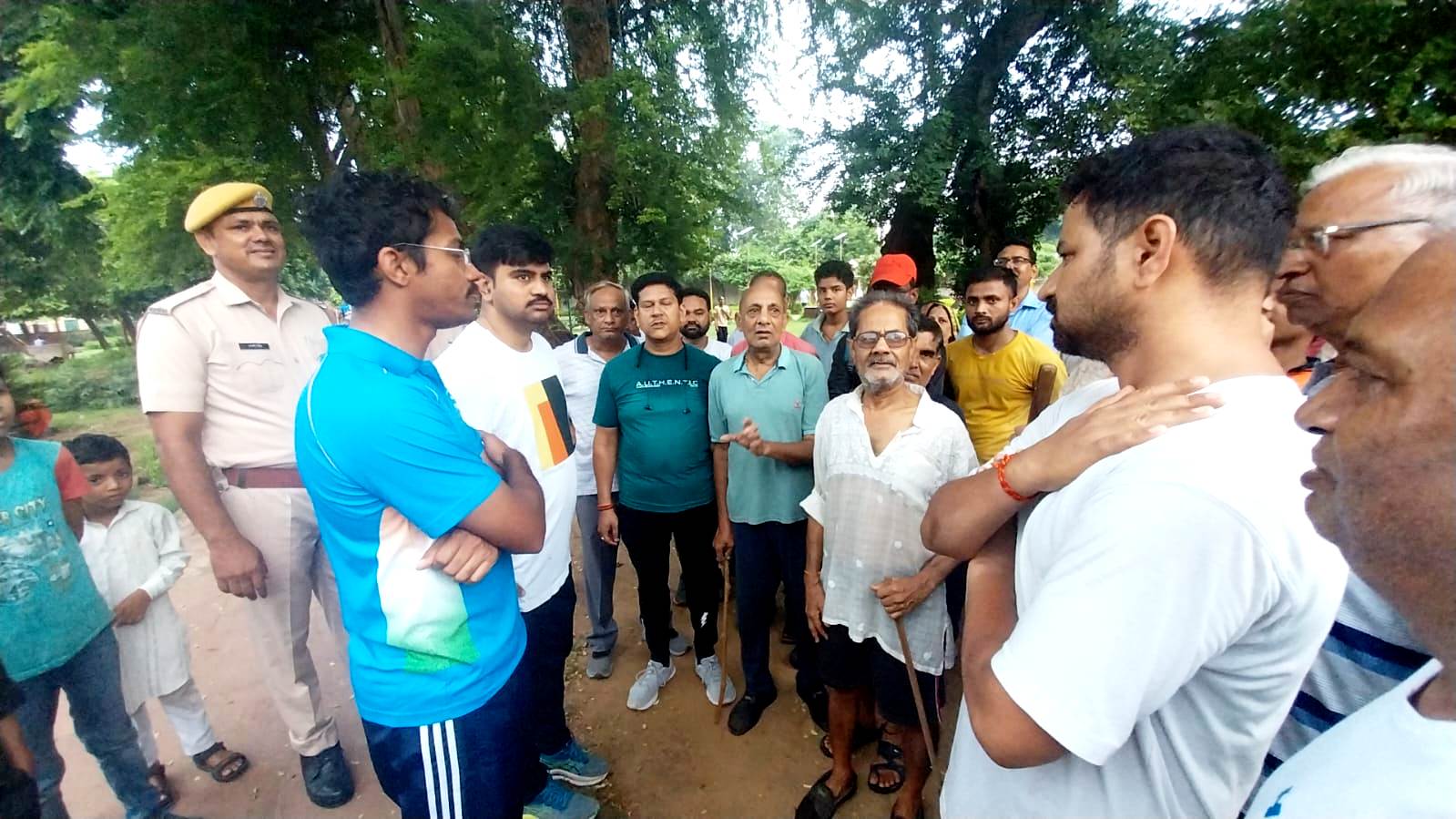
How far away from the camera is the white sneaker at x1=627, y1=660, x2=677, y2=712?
2904 mm

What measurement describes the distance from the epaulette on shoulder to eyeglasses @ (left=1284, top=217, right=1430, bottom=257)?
3359 millimetres

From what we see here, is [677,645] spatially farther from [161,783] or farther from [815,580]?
[161,783]

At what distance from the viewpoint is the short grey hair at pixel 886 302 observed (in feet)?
6.99

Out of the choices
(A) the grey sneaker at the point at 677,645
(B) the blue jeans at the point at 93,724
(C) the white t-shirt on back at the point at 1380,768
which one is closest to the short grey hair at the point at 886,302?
(C) the white t-shirt on back at the point at 1380,768

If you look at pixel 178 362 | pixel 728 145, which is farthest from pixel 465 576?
pixel 728 145

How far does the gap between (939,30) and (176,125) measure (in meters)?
8.78

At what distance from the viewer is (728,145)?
7.18 m

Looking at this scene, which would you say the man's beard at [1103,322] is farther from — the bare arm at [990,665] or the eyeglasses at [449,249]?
the eyeglasses at [449,249]

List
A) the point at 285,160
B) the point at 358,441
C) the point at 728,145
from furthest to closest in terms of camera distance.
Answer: the point at 728,145 < the point at 285,160 < the point at 358,441

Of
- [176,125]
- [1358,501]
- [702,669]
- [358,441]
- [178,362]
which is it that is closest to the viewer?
[1358,501]

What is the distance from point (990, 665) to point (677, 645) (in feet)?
9.25

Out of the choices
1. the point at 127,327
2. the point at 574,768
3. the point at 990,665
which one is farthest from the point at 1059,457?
the point at 127,327

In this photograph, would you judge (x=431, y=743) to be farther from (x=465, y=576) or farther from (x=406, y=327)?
(x=406, y=327)

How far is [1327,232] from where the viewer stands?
1210 millimetres
